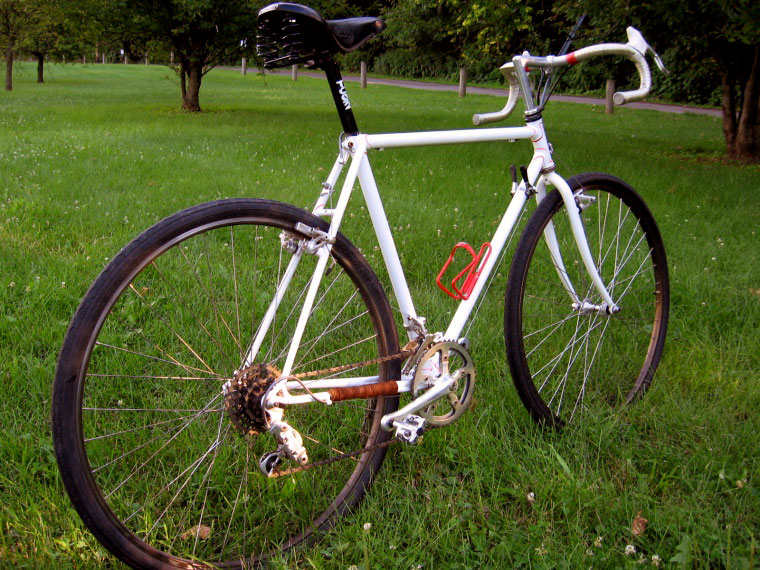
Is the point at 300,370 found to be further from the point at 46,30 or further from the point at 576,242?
the point at 46,30

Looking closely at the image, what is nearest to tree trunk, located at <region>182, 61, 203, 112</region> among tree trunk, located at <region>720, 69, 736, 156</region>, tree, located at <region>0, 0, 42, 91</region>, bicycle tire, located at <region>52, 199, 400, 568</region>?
tree, located at <region>0, 0, 42, 91</region>

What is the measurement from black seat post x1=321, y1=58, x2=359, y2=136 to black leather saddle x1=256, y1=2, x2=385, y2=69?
26 mm

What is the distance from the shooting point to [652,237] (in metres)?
2.96

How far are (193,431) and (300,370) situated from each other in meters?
0.62

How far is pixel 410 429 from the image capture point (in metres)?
2.07

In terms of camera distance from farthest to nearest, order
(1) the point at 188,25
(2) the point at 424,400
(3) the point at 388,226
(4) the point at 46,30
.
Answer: (4) the point at 46,30
(1) the point at 188,25
(3) the point at 388,226
(2) the point at 424,400

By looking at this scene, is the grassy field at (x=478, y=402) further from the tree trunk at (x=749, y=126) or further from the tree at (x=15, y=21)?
the tree at (x=15, y=21)

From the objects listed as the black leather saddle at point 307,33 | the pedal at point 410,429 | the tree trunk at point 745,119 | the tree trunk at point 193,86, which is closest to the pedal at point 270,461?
the pedal at point 410,429

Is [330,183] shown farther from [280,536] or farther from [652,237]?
[652,237]

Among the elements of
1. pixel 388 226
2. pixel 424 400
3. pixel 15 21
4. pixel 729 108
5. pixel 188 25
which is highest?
pixel 15 21

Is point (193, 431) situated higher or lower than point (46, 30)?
lower

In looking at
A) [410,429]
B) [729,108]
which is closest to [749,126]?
[729,108]

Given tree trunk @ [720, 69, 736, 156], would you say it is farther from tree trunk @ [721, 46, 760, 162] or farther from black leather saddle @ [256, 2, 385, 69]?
black leather saddle @ [256, 2, 385, 69]

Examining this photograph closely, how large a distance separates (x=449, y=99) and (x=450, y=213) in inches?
704
